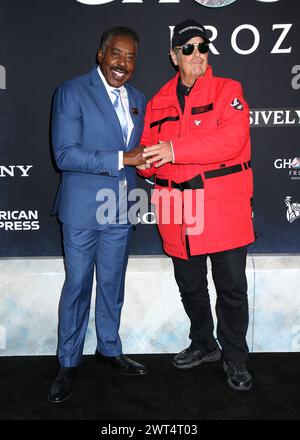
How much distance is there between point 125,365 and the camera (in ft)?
8.66

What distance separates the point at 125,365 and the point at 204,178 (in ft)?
3.58

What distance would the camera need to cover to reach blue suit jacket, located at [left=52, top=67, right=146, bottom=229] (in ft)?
7.48

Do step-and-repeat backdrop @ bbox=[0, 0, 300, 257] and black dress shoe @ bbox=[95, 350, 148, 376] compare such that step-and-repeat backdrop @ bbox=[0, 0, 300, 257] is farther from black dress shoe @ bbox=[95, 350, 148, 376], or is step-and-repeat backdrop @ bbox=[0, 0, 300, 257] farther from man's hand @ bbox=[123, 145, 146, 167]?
black dress shoe @ bbox=[95, 350, 148, 376]

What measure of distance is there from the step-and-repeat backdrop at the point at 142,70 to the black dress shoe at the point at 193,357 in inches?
32.1

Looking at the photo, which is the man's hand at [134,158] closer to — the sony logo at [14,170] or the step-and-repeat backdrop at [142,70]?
the step-and-repeat backdrop at [142,70]

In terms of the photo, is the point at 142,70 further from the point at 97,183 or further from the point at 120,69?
the point at 97,183

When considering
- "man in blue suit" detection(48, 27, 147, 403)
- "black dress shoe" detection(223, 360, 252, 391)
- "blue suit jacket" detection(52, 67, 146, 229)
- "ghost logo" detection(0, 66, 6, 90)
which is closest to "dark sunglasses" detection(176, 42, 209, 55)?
"man in blue suit" detection(48, 27, 147, 403)

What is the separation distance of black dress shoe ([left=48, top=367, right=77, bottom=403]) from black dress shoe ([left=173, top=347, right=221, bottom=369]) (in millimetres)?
576

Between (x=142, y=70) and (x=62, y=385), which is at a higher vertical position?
(x=142, y=70)

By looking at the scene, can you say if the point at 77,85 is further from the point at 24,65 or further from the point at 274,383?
the point at 274,383

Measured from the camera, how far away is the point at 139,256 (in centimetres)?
293

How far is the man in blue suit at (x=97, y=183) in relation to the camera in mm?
2285

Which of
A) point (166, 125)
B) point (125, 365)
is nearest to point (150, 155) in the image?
point (166, 125)

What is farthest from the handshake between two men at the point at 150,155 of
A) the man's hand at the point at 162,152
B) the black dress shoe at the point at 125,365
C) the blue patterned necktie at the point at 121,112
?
the black dress shoe at the point at 125,365
